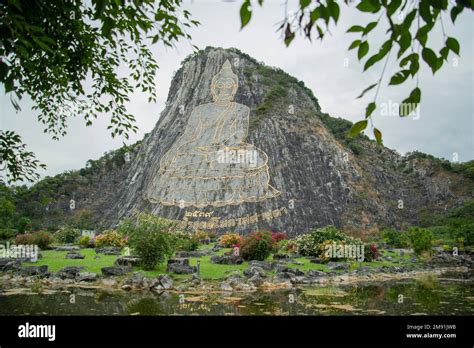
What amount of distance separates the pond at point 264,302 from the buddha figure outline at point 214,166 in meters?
23.9

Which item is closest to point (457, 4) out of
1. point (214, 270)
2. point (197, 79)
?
point (214, 270)

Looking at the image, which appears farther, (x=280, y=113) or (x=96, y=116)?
(x=280, y=113)

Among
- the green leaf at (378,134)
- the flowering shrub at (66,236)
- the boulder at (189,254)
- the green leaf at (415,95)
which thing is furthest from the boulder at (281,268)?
the flowering shrub at (66,236)

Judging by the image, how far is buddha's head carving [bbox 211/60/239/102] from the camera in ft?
144

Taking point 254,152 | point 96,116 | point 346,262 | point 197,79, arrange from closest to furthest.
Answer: point 96,116 → point 346,262 → point 254,152 → point 197,79

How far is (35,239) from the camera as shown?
19.4 meters

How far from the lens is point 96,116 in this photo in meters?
6.96

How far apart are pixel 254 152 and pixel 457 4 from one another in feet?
118

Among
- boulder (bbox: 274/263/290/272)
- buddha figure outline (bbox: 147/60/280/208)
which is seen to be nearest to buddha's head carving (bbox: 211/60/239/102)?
buddha figure outline (bbox: 147/60/280/208)

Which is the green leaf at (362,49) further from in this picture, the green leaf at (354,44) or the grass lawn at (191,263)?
the grass lawn at (191,263)

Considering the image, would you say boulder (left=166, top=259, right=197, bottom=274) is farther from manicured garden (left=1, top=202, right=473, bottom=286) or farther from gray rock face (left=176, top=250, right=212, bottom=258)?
gray rock face (left=176, top=250, right=212, bottom=258)
